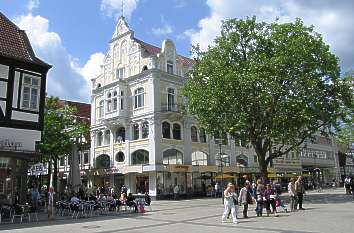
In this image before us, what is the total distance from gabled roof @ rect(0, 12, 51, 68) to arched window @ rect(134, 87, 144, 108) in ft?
65.2

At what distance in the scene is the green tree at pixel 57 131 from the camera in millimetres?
37906

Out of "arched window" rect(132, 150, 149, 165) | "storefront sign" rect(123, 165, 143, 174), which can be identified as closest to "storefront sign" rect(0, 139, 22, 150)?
"storefront sign" rect(123, 165, 143, 174)

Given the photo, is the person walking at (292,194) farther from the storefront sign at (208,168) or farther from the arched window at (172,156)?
the storefront sign at (208,168)

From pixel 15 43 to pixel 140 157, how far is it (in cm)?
2221

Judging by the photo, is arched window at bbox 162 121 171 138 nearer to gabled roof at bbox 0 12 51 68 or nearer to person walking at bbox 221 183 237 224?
gabled roof at bbox 0 12 51 68

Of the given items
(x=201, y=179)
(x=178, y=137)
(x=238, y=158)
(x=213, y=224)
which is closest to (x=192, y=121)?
(x=178, y=137)

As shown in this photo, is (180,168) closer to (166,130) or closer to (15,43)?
(166,130)

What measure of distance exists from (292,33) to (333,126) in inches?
327

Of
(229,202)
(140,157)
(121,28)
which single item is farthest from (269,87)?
(121,28)

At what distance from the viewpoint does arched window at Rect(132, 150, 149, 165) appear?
43.3m

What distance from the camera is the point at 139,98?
45.1 m

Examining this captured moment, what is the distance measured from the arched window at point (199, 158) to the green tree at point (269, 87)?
42.4 ft

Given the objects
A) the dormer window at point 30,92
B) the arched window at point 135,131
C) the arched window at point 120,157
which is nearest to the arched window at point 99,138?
the arched window at point 120,157

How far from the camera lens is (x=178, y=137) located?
4541 centimetres
